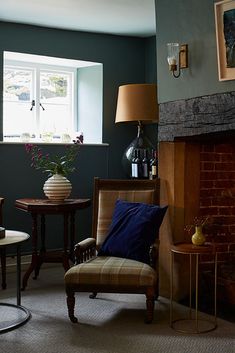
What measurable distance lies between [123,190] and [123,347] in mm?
1440

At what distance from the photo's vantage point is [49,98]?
5.45 meters

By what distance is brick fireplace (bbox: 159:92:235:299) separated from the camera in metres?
3.78

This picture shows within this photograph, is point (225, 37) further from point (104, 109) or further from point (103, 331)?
point (104, 109)

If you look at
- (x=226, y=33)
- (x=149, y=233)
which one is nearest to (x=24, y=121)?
(x=149, y=233)

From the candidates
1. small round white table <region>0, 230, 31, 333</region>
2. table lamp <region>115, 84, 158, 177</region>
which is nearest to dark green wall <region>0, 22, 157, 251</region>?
table lamp <region>115, 84, 158, 177</region>

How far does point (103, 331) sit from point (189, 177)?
1372 millimetres

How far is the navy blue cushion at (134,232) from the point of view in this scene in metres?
3.64

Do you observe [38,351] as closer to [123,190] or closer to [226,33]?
[123,190]

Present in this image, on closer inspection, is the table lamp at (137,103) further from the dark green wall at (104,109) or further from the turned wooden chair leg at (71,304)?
the turned wooden chair leg at (71,304)

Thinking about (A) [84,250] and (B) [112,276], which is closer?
(B) [112,276]

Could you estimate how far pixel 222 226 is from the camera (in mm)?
4141

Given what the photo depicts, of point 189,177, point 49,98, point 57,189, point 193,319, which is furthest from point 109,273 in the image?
point 49,98

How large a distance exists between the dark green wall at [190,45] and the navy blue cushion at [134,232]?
0.89 m

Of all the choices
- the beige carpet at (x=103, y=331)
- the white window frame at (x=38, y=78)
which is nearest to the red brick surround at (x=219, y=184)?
the beige carpet at (x=103, y=331)
